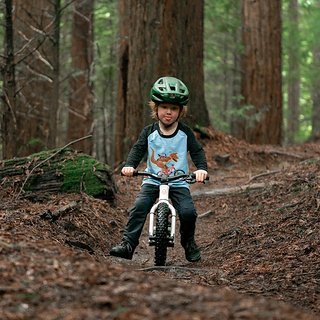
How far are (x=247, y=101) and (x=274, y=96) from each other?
706 mm

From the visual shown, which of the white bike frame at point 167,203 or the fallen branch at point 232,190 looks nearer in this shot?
the white bike frame at point 167,203

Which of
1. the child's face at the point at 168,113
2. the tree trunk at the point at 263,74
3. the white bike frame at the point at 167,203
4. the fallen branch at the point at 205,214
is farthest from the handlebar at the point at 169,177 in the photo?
the tree trunk at the point at 263,74

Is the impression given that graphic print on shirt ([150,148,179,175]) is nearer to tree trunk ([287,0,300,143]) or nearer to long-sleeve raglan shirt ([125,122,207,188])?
long-sleeve raglan shirt ([125,122,207,188])

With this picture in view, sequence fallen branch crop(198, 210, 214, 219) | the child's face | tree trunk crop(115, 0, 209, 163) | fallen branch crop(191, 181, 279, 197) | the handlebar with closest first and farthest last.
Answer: the handlebar → the child's face → fallen branch crop(198, 210, 214, 219) → fallen branch crop(191, 181, 279, 197) → tree trunk crop(115, 0, 209, 163)

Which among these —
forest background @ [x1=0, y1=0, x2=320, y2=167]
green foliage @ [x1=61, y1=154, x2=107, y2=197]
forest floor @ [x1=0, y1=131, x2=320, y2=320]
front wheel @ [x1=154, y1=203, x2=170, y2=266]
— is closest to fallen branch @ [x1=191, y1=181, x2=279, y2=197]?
forest floor @ [x1=0, y1=131, x2=320, y2=320]

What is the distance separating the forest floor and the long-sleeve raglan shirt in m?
0.93

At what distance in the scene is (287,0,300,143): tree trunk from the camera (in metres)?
25.1

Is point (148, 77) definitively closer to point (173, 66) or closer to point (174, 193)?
point (173, 66)

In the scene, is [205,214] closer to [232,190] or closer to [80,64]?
[232,190]

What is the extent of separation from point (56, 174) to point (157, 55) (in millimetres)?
4562

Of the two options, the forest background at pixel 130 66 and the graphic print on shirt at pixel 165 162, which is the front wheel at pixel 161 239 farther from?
the forest background at pixel 130 66

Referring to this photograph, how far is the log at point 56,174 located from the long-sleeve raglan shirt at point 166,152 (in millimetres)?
1514

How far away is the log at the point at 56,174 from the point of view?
762cm

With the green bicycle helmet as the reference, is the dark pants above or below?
below
